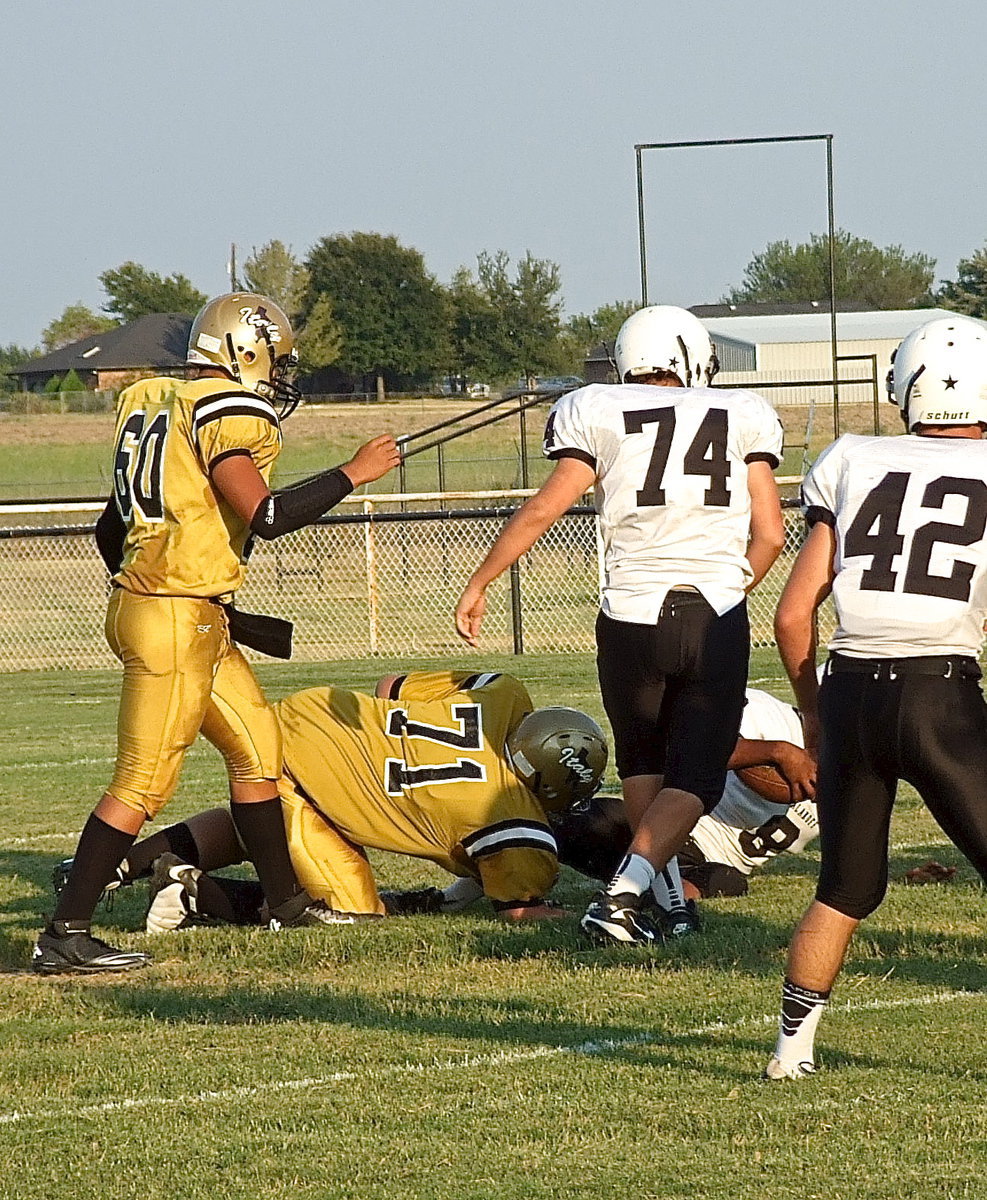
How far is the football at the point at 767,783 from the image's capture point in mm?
6344

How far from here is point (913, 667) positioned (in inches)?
156

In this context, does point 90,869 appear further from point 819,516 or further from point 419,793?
point 819,516

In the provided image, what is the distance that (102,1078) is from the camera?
428 cm

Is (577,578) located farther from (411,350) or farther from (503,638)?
(411,350)

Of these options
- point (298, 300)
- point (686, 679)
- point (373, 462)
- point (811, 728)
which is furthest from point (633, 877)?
point (298, 300)

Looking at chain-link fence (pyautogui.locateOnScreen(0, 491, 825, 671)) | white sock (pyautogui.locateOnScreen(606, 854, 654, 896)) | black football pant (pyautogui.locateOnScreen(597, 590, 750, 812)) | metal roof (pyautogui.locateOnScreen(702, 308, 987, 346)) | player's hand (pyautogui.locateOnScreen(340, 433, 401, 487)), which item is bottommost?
chain-link fence (pyautogui.locateOnScreen(0, 491, 825, 671))

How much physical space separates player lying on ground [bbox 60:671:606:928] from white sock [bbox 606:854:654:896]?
56 centimetres

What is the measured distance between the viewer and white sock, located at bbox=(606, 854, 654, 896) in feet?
17.5

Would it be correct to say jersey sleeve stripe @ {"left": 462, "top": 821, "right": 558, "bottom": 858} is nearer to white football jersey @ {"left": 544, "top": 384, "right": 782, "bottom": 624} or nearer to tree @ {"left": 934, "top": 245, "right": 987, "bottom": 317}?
white football jersey @ {"left": 544, "top": 384, "right": 782, "bottom": 624}

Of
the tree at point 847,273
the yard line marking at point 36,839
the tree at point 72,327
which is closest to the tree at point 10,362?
the tree at point 72,327

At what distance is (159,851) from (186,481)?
1.41 m

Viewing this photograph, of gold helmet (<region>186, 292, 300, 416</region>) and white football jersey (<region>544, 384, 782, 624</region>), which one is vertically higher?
gold helmet (<region>186, 292, 300, 416</region>)

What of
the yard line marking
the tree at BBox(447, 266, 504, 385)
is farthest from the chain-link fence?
the tree at BBox(447, 266, 504, 385)

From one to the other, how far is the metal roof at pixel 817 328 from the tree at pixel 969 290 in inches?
207
